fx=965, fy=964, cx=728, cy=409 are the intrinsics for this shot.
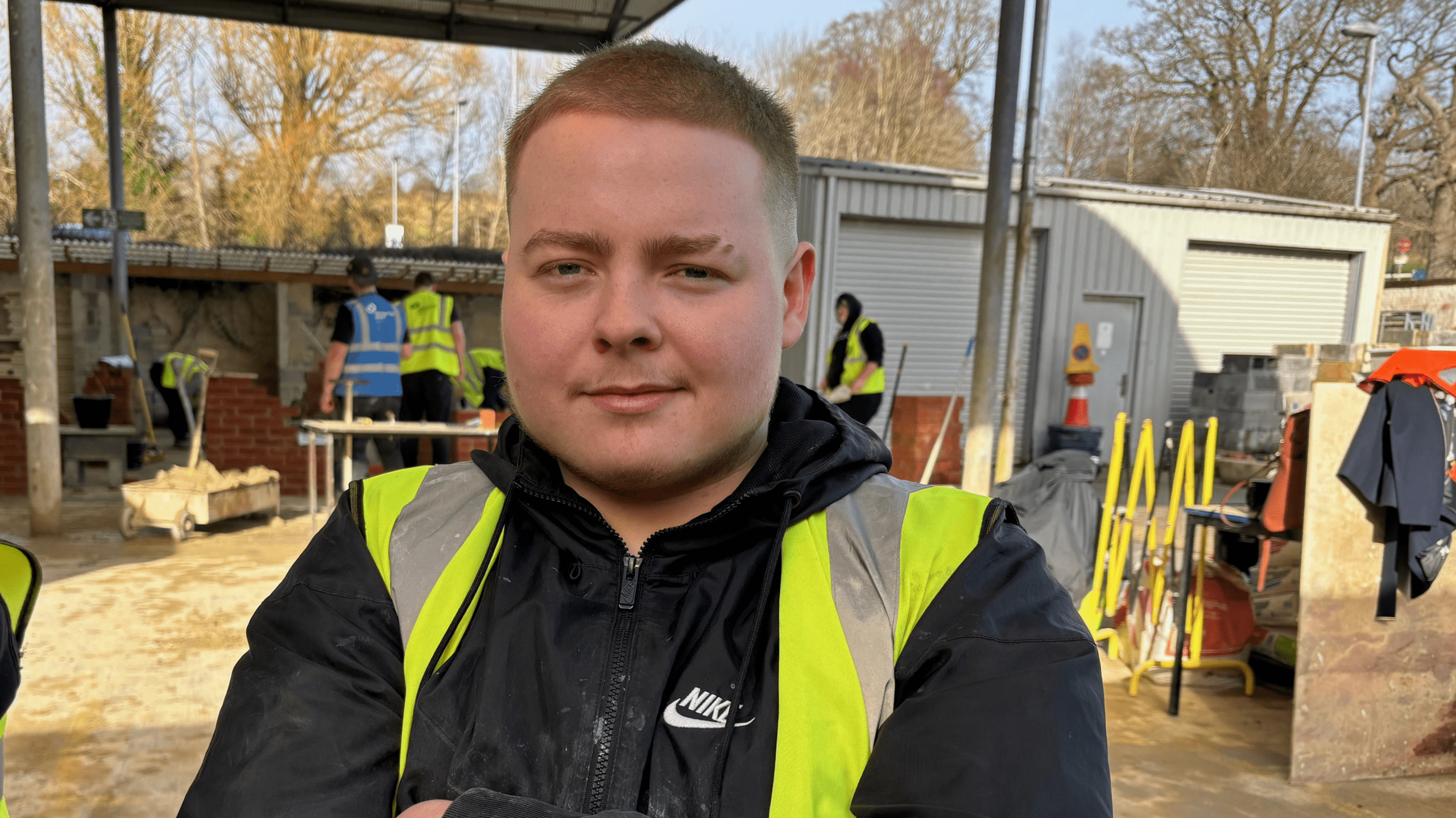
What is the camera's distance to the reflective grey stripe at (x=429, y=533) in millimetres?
1209

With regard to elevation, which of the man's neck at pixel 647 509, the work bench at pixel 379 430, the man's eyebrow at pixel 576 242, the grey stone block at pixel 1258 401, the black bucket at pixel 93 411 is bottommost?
the black bucket at pixel 93 411

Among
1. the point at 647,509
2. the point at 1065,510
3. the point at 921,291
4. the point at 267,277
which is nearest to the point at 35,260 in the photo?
the point at 1065,510

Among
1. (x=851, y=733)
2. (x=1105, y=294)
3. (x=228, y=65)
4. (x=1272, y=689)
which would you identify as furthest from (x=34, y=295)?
(x=228, y=65)

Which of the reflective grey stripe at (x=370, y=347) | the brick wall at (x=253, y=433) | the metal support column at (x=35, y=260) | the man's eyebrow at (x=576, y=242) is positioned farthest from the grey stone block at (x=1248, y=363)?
the man's eyebrow at (x=576, y=242)

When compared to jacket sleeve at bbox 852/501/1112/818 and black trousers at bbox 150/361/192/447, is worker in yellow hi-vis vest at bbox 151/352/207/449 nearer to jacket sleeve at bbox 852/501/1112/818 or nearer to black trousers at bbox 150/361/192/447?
black trousers at bbox 150/361/192/447

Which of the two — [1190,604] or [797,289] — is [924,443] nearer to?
[1190,604]

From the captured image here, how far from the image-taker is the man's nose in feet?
3.56

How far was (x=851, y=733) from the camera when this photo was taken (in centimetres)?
107

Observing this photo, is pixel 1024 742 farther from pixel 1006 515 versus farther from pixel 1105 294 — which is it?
pixel 1105 294

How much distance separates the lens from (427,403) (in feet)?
28.5

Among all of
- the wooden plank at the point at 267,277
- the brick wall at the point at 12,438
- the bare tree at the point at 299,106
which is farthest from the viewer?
the bare tree at the point at 299,106

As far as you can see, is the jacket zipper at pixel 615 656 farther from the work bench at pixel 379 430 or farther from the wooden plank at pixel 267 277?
the wooden plank at pixel 267 277

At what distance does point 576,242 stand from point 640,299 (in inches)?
4.1

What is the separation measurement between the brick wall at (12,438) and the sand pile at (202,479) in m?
2.59
